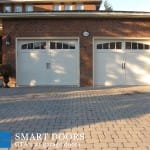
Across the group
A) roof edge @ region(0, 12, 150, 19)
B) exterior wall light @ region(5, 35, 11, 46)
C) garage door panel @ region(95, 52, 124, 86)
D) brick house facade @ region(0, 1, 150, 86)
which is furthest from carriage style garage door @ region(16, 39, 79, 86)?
roof edge @ region(0, 12, 150, 19)

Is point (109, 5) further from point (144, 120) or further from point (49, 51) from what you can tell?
point (144, 120)

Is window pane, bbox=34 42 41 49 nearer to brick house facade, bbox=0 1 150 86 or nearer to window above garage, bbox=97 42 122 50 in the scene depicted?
brick house facade, bbox=0 1 150 86

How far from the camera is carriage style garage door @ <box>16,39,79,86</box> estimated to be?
19.6 meters

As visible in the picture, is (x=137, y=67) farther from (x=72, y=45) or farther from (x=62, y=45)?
(x=62, y=45)

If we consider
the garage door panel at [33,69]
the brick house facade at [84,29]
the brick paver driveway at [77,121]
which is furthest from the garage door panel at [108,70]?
the brick paver driveway at [77,121]

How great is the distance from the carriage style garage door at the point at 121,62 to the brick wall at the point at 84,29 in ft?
1.36

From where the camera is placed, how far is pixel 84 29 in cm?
1934

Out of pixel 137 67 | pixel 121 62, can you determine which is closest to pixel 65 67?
pixel 121 62

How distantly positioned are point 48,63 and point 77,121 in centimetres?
1047

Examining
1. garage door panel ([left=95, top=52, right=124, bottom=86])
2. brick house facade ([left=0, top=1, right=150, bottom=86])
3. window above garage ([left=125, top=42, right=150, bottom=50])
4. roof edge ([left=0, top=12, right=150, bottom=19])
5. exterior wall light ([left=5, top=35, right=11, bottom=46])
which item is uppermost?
roof edge ([left=0, top=12, right=150, bottom=19])
